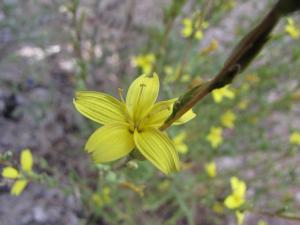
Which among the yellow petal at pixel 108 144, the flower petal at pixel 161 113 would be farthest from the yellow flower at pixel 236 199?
the yellow petal at pixel 108 144

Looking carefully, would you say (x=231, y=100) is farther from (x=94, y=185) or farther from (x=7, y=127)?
(x=7, y=127)

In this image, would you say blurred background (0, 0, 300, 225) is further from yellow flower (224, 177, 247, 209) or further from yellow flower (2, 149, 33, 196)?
yellow flower (2, 149, 33, 196)

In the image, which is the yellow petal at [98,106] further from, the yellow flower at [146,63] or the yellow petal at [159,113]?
the yellow flower at [146,63]

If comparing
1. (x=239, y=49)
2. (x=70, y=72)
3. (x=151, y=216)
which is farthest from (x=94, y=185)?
(x=239, y=49)

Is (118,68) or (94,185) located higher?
(118,68)

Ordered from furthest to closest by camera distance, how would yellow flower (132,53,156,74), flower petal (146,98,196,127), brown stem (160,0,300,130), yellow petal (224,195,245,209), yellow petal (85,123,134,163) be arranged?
yellow flower (132,53,156,74) < yellow petal (224,195,245,209) < flower petal (146,98,196,127) < yellow petal (85,123,134,163) < brown stem (160,0,300,130)

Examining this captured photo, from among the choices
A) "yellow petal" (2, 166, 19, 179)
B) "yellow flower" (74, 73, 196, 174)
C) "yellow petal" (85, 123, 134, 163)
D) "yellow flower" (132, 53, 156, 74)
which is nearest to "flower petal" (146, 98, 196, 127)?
"yellow flower" (74, 73, 196, 174)
